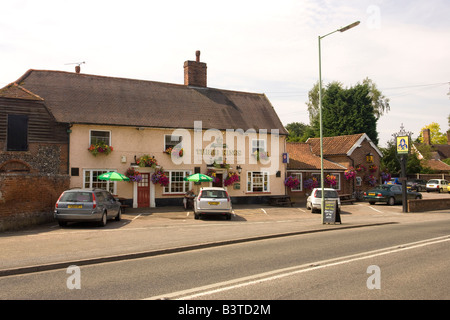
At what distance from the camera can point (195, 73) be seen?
98.6 feet

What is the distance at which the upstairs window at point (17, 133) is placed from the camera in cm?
2067

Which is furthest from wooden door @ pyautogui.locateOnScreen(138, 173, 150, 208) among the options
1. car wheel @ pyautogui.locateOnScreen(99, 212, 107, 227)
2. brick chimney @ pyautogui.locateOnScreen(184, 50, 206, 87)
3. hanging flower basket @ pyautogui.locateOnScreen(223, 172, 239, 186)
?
brick chimney @ pyautogui.locateOnScreen(184, 50, 206, 87)

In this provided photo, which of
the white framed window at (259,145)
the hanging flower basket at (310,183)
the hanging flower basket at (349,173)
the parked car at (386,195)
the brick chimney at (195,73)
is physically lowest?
the parked car at (386,195)

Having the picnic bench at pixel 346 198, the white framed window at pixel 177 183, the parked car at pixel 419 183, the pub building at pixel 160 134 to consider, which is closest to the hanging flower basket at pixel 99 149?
the pub building at pixel 160 134

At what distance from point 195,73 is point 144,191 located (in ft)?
35.2

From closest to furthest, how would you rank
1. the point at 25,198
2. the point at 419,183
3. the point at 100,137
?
the point at 25,198 < the point at 100,137 < the point at 419,183

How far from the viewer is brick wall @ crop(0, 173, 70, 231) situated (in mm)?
13766

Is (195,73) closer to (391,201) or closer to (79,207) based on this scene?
(79,207)

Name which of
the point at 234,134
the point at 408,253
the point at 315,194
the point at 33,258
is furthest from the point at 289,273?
the point at 234,134

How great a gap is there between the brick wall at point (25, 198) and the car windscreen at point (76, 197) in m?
1.19

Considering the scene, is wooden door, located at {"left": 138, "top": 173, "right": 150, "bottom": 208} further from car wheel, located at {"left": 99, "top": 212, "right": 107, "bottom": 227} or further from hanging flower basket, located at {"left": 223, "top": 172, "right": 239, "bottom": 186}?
car wheel, located at {"left": 99, "top": 212, "right": 107, "bottom": 227}

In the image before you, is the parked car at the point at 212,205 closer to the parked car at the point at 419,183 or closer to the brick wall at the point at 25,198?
the brick wall at the point at 25,198

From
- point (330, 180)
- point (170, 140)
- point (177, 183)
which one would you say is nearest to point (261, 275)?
point (177, 183)
